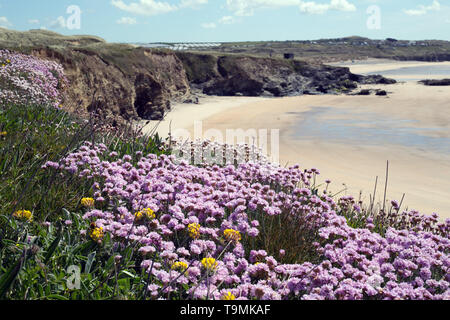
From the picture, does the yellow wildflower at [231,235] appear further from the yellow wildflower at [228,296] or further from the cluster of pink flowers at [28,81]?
the cluster of pink flowers at [28,81]

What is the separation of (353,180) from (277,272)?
8.80 m

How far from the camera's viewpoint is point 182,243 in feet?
11.6

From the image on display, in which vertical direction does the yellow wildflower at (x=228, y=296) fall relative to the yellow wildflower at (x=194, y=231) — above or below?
below

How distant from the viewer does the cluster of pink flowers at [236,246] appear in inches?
114

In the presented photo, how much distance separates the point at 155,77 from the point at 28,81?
13094 mm

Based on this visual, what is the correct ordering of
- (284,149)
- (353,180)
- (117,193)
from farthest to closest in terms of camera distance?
1. (284,149)
2. (353,180)
3. (117,193)

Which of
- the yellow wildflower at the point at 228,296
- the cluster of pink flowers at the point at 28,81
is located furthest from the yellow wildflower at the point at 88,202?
the cluster of pink flowers at the point at 28,81

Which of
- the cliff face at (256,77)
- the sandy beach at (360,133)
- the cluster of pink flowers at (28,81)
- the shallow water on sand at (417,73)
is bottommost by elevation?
the sandy beach at (360,133)

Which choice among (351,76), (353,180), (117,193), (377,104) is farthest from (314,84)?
(117,193)

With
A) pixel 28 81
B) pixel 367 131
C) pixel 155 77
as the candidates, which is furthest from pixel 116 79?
pixel 367 131

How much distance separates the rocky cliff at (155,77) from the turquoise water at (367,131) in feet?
27.6

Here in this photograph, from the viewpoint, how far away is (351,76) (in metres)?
43.4
